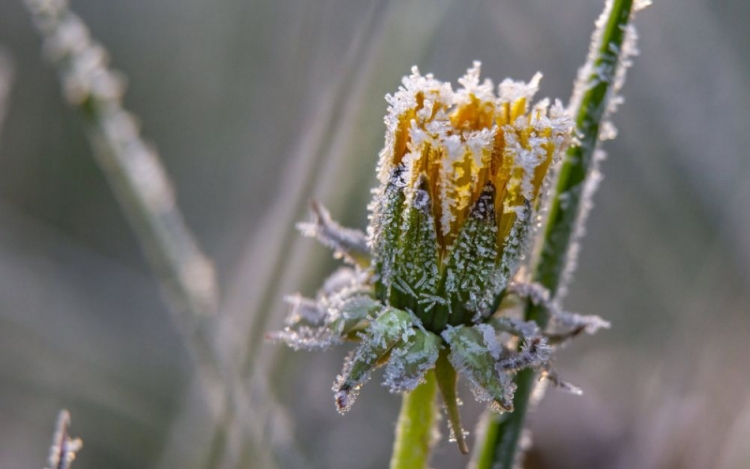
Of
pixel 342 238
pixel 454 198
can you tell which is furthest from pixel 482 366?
pixel 342 238

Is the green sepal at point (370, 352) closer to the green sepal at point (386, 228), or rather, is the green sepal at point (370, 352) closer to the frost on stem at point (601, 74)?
the green sepal at point (386, 228)

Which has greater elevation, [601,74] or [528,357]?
[601,74]

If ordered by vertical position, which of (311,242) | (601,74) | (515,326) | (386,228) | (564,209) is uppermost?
(311,242)

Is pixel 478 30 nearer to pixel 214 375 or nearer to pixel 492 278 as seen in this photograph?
pixel 214 375

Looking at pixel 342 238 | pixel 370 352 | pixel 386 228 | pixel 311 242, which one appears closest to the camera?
pixel 370 352

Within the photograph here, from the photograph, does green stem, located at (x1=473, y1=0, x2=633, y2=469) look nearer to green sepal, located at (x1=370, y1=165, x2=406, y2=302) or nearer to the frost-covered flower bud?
the frost-covered flower bud

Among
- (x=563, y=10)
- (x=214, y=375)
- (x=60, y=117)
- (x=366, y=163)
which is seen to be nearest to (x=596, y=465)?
(x=366, y=163)

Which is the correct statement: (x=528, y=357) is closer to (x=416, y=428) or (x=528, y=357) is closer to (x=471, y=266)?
(x=471, y=266)
